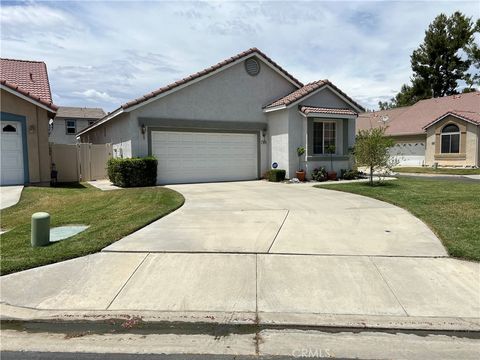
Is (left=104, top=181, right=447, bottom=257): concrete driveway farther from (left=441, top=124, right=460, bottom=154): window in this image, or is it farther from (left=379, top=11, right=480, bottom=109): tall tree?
(left=379, top=11, right=480, bottom=109): tall tree

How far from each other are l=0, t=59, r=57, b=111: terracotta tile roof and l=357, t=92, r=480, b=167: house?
21.7 m

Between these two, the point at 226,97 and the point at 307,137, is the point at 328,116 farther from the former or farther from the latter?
the point at 226,97

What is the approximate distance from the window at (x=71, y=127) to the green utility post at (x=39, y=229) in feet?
126

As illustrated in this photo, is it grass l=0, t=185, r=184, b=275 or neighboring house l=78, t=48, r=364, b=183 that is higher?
neighboring house l=78, t=48, r=364, b=183

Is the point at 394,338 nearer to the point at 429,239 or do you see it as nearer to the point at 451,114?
the point at 429,239

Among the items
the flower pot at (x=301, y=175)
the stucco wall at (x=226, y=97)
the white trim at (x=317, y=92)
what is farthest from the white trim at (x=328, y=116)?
the flower pot at (x=301, y=175)

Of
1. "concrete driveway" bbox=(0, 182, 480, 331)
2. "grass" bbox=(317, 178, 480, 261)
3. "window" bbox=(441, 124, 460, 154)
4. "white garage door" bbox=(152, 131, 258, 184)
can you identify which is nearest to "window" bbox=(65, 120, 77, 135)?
"white garage door" bbox=(152, 131, 258, 184)

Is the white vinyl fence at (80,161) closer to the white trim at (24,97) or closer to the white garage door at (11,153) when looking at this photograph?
the white garage door at (11,153)

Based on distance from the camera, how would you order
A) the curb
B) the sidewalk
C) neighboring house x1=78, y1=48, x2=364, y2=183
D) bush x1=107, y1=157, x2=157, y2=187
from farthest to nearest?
1. neighboring house x1=78, y1=48, x2=364, y2=183
2. bush x1=107, y1=157, x2=157, y2=187
3. the sidewalk
4. the curb

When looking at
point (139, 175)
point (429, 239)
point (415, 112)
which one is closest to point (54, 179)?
point (139, 175)

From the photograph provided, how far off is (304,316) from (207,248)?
2.62m

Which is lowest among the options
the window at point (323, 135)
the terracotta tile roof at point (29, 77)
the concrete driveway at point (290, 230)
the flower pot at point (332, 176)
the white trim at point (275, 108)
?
the concrete driveway at point (290, 230)

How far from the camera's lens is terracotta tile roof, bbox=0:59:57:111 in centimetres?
1666

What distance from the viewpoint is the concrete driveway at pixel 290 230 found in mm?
6824
